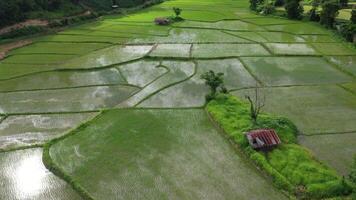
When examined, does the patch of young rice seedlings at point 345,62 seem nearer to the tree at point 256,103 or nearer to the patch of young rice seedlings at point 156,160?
the tree at point 256,103

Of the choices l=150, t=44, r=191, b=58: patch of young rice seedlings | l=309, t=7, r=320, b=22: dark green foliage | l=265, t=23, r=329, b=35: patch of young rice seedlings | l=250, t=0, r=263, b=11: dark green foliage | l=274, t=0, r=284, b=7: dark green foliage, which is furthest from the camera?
l=274, t=0, r=284, b=7: dark green foliage

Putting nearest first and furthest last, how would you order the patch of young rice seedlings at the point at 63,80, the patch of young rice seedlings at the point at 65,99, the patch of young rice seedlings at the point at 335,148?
the patch of young rice seedlings at the point at 335,148 → the patch of young rice seedlings at the point at 65,99 → the patch of young rice seedlings at the point at 63,80

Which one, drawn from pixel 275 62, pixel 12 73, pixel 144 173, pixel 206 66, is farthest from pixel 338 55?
pixel 12 73

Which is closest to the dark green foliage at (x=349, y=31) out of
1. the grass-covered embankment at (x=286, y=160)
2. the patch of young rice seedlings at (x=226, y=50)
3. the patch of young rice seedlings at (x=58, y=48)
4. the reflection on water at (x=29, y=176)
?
the patch of young rice seedlings at (x=226, y=50)

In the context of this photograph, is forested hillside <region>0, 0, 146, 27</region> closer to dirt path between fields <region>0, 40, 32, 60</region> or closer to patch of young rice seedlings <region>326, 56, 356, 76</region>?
dirt path between fields <region>0, 40, 32, 60</region>

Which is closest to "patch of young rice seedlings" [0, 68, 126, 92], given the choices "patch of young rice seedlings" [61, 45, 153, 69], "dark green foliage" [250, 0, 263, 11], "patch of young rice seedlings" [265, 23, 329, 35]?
"patch of young rice seedlings" [61, 45, 153, 69]

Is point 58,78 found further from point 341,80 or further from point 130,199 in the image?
point 341,80

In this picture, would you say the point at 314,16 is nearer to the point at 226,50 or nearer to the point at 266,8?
the point at 266,8
